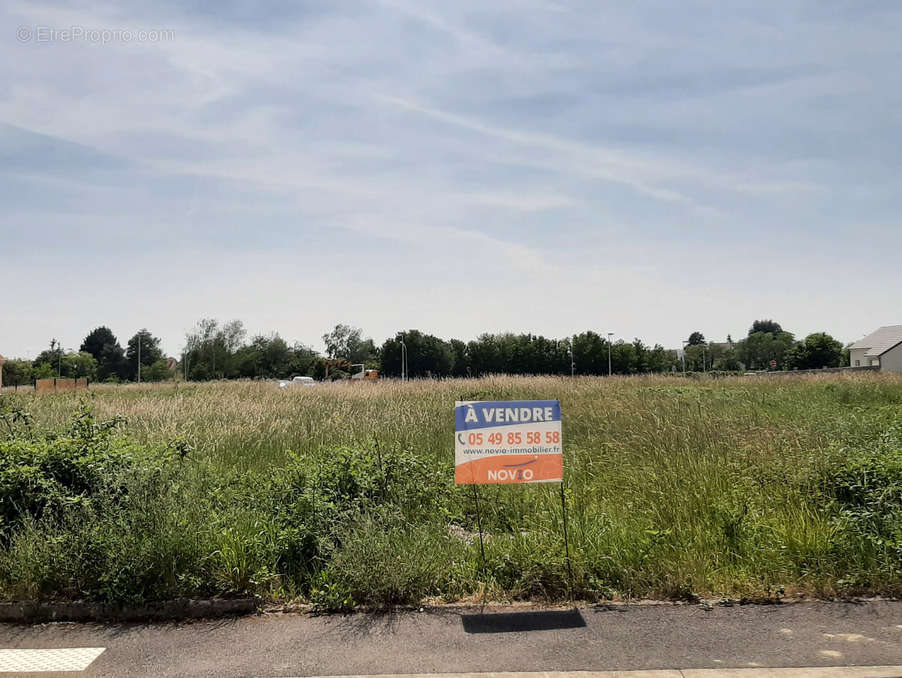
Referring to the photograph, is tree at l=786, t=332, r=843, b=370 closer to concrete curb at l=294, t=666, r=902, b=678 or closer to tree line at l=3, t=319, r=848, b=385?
tree line at l=3, t=319, r=848, b=385

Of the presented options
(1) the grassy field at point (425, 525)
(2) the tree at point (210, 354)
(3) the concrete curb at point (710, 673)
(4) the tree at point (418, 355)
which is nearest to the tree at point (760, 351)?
(4) the tree at point (418, 355)

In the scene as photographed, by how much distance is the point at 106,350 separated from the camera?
11544 cm

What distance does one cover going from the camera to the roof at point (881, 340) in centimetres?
7688

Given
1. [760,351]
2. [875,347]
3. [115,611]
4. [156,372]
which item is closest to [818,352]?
[875,347]

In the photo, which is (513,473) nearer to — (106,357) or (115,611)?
(115,611)

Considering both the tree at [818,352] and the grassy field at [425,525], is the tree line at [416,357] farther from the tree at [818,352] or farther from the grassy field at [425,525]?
the grassy field at [425,525]

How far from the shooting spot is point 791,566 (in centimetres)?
524

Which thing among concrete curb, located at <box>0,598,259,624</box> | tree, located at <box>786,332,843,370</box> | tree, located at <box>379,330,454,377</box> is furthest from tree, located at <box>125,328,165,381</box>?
concrete curb, located at <box>0,598,259,624</box>

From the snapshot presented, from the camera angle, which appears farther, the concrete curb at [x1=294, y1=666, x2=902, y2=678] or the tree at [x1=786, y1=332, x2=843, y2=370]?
the tree at [x1=786, y1=332, x2=843, y2=370]

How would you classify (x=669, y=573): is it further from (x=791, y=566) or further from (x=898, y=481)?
(x=898, y=481)

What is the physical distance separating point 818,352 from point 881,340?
279 inches

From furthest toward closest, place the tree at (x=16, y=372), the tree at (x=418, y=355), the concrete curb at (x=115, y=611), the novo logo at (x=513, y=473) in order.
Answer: the tree at (x=418, y=355)
the tree at (x=16, y=372)
the novo logo at (x=513, y=473)
the concrete curb at (x=115, y=611)

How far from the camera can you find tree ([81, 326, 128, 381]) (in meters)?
114

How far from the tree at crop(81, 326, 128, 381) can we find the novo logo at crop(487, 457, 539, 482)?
12190cm
